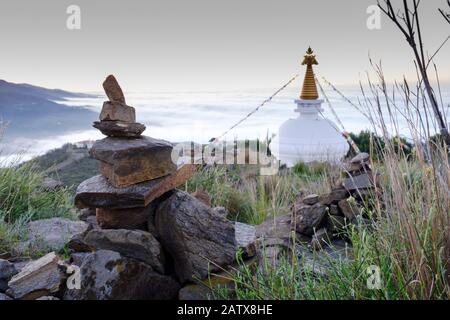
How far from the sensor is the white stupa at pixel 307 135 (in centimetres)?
1152

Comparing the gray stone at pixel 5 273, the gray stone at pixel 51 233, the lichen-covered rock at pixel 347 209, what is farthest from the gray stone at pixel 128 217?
the lichen-covered rock at pixel 347 209

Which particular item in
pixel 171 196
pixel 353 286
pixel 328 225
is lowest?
pixel 328 225

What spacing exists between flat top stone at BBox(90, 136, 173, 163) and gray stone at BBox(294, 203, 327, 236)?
254cm

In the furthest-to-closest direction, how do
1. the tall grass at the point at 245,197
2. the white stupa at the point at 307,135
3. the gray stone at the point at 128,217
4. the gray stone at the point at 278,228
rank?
1. the white stupa at the point at 307,135
2. the tall grass at the point at 245,197
3. the gray stone at the point at 278,228
4. the gray stone at the point at 128,217

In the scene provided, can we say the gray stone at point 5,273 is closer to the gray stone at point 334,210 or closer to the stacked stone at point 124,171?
the stacked stone at point 124,171

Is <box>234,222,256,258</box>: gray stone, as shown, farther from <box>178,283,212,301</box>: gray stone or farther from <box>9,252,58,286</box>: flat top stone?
<box>9,252,58,286</box>: flat top stone

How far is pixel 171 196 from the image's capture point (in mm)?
3670

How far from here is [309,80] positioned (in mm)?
11609

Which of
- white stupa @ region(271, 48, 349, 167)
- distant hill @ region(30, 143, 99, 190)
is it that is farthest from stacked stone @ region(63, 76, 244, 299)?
white stupa @ region(271, 48, 349, 167)

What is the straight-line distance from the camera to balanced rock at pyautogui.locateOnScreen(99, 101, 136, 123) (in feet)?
11.9
